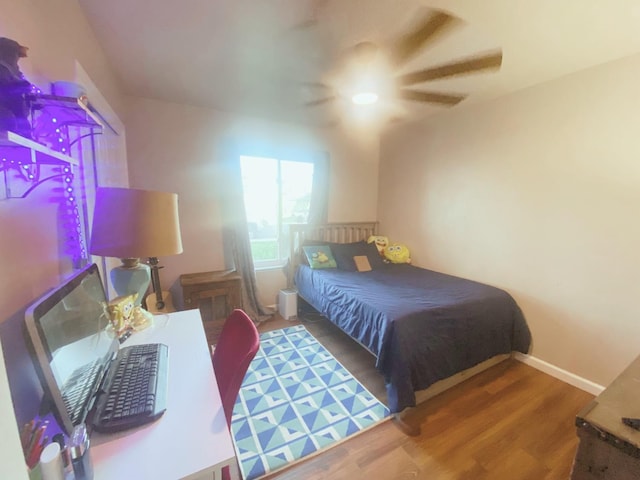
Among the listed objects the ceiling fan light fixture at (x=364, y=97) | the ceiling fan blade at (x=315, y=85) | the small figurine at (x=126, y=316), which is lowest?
the small figurine at (x=126, y=316)

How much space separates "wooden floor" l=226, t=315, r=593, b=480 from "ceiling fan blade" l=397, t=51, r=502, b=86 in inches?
86.5

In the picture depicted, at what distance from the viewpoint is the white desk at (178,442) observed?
26.0 inches

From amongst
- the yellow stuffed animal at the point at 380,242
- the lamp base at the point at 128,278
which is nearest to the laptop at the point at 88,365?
the lamp base at the point at 128,278

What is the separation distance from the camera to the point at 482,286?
8.24ft

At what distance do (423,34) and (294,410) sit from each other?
2417mm

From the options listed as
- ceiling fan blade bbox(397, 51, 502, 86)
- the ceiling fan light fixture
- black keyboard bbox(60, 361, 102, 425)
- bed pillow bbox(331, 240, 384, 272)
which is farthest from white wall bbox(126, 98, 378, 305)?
black keyboard bbox(60, 361, 102, 425)

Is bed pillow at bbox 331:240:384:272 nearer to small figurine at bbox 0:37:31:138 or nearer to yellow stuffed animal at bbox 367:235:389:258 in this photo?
yellow stuffed animal at bbox 367:235:389:258

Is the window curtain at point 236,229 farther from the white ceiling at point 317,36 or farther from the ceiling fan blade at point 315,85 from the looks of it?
the ceiling fan blade at point 315,85

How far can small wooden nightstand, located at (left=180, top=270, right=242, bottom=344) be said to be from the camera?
2.59 metres

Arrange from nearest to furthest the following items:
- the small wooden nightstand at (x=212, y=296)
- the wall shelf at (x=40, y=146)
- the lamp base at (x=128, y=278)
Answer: the wall shelf at (x=40, y=146)
the lamp base at (x=128, y=278)
the small wooden nightstand at (x=212, y=296)

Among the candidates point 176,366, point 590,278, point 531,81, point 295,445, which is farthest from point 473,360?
point 531,81

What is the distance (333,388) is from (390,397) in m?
0.47

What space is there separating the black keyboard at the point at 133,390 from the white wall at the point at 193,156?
1830 mm

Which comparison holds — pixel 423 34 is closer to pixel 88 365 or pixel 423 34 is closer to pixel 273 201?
pixel 88 365
